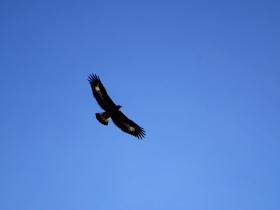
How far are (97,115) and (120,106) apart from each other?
1.27 metres

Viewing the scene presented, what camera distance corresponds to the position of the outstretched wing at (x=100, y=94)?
14961 millimetres

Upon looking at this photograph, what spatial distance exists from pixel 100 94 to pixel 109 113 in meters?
1.08

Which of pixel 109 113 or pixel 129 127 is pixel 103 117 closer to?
pixel 109 113

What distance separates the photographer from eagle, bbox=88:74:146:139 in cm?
1504

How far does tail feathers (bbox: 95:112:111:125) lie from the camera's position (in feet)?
50.2

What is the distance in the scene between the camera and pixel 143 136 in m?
16.1

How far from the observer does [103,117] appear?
15414 mm

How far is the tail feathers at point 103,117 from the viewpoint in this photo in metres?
15.3

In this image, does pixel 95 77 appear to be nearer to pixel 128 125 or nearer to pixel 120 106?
pixel 120 106

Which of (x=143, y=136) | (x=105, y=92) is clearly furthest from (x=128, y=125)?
(x=105, y=92)

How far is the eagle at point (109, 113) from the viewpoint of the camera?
49.3 feet

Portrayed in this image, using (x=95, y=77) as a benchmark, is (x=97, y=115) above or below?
below

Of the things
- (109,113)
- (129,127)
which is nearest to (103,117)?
(109,113)

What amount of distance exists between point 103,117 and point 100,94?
1.21 m
